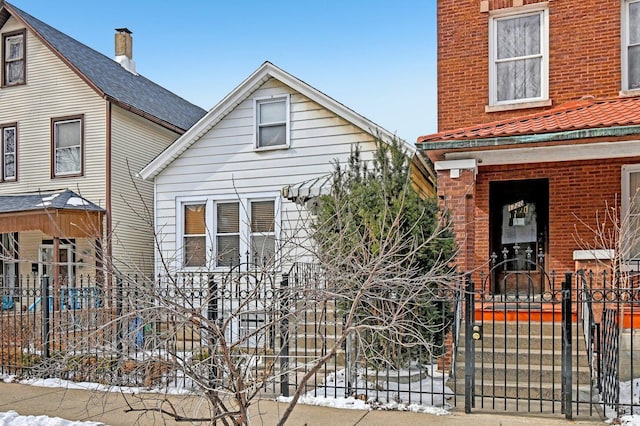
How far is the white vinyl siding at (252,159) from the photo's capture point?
12.1 m

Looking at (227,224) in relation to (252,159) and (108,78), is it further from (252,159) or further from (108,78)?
(108,78)

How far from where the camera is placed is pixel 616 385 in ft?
19.1

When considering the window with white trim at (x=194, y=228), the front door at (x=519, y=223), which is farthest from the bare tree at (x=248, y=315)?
the window with white trim at (x=194, y=228)

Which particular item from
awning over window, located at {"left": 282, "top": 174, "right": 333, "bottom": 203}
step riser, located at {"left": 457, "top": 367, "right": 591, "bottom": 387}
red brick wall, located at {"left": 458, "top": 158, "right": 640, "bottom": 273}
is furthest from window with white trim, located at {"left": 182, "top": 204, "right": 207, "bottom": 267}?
step riser, located at {"left": 457, "top": 367, "right": 591, "bottom": 387}

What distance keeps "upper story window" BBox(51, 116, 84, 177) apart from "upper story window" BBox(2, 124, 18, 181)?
58.8 inches

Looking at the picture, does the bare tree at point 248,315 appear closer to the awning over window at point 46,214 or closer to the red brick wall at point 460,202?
the red brick wall at point 460,202

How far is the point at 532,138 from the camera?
7.93 m

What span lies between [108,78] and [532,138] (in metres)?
12.9

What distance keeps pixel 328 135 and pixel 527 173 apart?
14.1 ft

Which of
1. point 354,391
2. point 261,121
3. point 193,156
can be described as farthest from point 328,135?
Result: point 354,391

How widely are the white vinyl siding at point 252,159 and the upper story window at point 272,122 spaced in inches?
5.0

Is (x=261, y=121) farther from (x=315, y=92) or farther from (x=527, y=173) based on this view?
(x=527, y=173)

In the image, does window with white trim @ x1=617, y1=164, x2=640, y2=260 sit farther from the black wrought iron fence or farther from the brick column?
the black wrought iron fence

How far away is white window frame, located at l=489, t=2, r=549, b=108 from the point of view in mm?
10336
